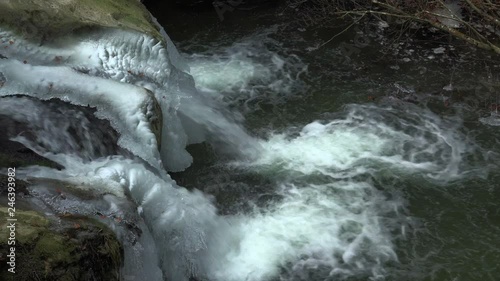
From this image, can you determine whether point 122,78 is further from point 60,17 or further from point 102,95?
point 60,17

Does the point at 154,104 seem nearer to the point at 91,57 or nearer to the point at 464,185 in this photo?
the point at 91,57

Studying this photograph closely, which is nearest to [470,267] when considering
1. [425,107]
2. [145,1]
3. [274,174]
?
[274,174]

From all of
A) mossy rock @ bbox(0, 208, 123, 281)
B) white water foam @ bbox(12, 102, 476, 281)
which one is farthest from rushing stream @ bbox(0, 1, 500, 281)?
mossy rock @ bbox(0, 208, 123, 281)

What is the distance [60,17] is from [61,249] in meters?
4.09

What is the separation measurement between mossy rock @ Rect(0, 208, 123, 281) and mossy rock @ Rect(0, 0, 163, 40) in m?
3.49

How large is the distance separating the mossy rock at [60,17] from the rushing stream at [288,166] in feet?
1.06

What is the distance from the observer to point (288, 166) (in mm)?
6707

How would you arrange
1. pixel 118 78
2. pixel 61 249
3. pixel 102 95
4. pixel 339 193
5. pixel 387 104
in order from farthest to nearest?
pixel 387 104 < pixel 118 78 < pixel 339 193 < pixel 102 95 < pixel 61 249

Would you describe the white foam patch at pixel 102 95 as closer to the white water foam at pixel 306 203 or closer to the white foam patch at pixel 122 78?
the white foam patch at pixel 122 78

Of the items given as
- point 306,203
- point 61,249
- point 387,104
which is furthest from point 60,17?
point 387,104

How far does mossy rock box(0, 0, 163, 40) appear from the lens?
646 centimetres

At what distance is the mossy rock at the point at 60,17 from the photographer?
254 inches

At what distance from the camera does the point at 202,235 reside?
5.25 m

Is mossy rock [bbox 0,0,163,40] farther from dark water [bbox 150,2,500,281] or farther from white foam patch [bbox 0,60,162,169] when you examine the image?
dark water [bbox 150,2,500,281]
